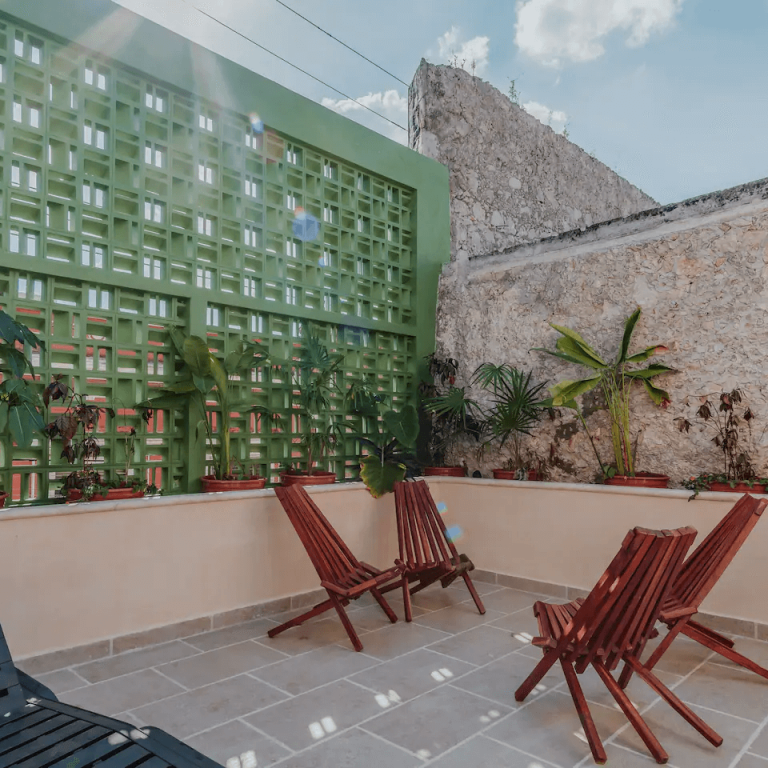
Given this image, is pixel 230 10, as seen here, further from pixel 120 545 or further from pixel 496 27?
pixel 120 545

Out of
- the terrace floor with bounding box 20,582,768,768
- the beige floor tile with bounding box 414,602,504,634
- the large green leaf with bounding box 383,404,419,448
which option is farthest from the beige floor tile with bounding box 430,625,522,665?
the large green leaf with bounding box 383,404,419,448

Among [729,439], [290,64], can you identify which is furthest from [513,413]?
[290,64]

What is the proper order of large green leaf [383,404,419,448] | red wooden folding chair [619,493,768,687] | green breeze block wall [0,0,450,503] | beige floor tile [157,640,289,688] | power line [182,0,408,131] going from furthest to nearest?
1. power line [182,0,408,131]
2. large green leaf [383,404,419,448]
3. green breeze block wall [0,0,450,503]
4. beige floor tile [157,640,289,688]
5. red wooden folding chair [619,493,768,687]

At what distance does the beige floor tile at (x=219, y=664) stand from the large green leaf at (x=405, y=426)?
6.58 feet

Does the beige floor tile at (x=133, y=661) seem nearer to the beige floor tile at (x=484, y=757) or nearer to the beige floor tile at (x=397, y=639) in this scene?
the beige floor tile at (x=397, y=639)

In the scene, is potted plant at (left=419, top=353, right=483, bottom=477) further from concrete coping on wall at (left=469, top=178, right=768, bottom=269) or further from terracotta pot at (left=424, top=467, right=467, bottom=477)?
concrete coping on wall at (left=469, top=178, right=768, bottom=269)

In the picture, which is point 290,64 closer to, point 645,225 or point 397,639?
point 645,225

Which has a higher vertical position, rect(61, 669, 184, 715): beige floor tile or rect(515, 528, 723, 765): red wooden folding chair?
rect(515, 528, 723, 765): red wooden folding chair

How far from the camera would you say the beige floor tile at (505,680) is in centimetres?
279

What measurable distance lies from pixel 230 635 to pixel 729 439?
3.55m

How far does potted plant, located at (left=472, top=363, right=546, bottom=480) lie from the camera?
5035 mm

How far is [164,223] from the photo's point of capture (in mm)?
4246

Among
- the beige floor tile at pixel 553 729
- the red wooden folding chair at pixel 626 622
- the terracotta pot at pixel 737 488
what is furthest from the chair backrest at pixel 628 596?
the terracotta pot at pixel 737 488

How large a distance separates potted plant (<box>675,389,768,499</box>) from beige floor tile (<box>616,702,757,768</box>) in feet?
5.73
